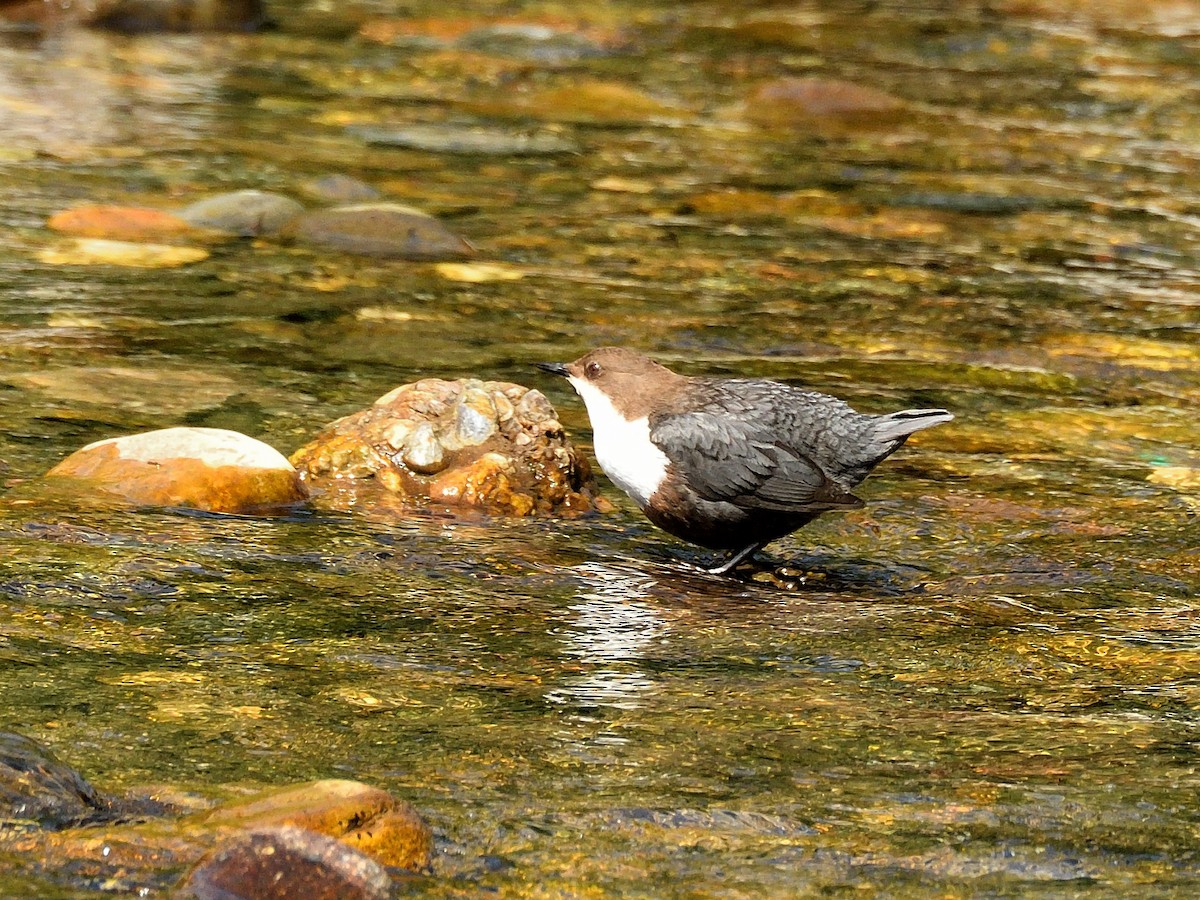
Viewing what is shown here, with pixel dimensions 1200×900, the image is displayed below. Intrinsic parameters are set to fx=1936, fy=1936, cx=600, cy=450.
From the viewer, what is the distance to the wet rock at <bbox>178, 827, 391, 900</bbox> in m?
2.87

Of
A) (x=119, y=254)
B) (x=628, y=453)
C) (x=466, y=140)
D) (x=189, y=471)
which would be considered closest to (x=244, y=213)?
(x=119, y=254)

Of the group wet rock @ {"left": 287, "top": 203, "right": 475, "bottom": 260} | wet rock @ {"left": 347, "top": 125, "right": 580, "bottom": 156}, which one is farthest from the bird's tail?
wet rock @ {"left": 347, "top": 125, "right": 580, "bottom": 156}

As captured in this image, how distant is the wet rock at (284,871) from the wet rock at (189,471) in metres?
2.34

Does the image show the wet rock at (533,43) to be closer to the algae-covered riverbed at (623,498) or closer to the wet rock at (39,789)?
the algae-covered riverbed at (623,498)

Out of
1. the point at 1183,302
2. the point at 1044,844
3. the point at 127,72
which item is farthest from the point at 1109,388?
the point at 127,72

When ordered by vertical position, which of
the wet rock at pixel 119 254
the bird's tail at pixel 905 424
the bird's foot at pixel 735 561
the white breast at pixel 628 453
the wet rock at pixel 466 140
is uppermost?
the bird's tail at pixel 905 424

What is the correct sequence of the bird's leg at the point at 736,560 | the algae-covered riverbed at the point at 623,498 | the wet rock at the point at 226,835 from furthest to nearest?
1. the bird's leg at the point at 736,560
2. the algae-covered riverbed at the point at 623,498
3. the wet rock at the point at 226,835

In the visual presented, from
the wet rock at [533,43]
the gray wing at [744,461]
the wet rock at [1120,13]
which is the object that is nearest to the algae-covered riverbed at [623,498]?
the wet rock at [533,43]

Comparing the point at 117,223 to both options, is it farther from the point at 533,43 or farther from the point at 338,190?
the point at 533,43

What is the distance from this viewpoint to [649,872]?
3195mm

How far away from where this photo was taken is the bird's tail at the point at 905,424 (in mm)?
5297

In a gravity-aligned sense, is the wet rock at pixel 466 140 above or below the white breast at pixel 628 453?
below

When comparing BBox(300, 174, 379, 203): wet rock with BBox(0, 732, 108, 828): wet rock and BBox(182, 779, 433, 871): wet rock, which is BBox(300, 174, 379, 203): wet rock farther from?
BBox(182, 779, 433, 871): wet rock

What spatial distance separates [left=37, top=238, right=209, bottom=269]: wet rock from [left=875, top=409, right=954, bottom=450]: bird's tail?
3687mm
